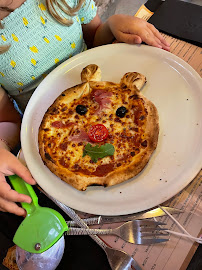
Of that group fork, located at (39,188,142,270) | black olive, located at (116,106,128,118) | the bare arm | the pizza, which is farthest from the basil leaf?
the bare arm

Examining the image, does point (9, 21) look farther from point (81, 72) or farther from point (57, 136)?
point (57, 136)

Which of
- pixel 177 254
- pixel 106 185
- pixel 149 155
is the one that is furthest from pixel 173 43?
pixel 177 254

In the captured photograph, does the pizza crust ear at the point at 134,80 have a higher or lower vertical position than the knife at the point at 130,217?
higher

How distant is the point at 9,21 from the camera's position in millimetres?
899

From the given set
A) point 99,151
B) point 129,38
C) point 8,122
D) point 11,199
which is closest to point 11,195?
point 11,199

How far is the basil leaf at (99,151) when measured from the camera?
828 mm

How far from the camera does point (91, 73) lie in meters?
0.97

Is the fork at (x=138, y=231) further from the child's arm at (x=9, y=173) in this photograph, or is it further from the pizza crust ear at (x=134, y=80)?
the pizza crust ear at (x=134, y=80)

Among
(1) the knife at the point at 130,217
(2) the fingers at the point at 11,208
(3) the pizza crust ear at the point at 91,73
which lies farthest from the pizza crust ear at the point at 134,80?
(2) the fingers at the point at 11,208

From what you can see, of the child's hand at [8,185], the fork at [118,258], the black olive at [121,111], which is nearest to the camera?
the fork at [118,258]

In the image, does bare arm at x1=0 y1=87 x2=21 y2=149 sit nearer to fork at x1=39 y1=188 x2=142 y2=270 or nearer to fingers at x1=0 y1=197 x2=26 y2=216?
fingers at x1=0 y1=197 x2=26 y2=216

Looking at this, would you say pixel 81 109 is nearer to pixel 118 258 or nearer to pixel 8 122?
pixel 8 122

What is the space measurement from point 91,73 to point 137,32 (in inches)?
9.5

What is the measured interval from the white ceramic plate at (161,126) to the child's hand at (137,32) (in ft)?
0.09
